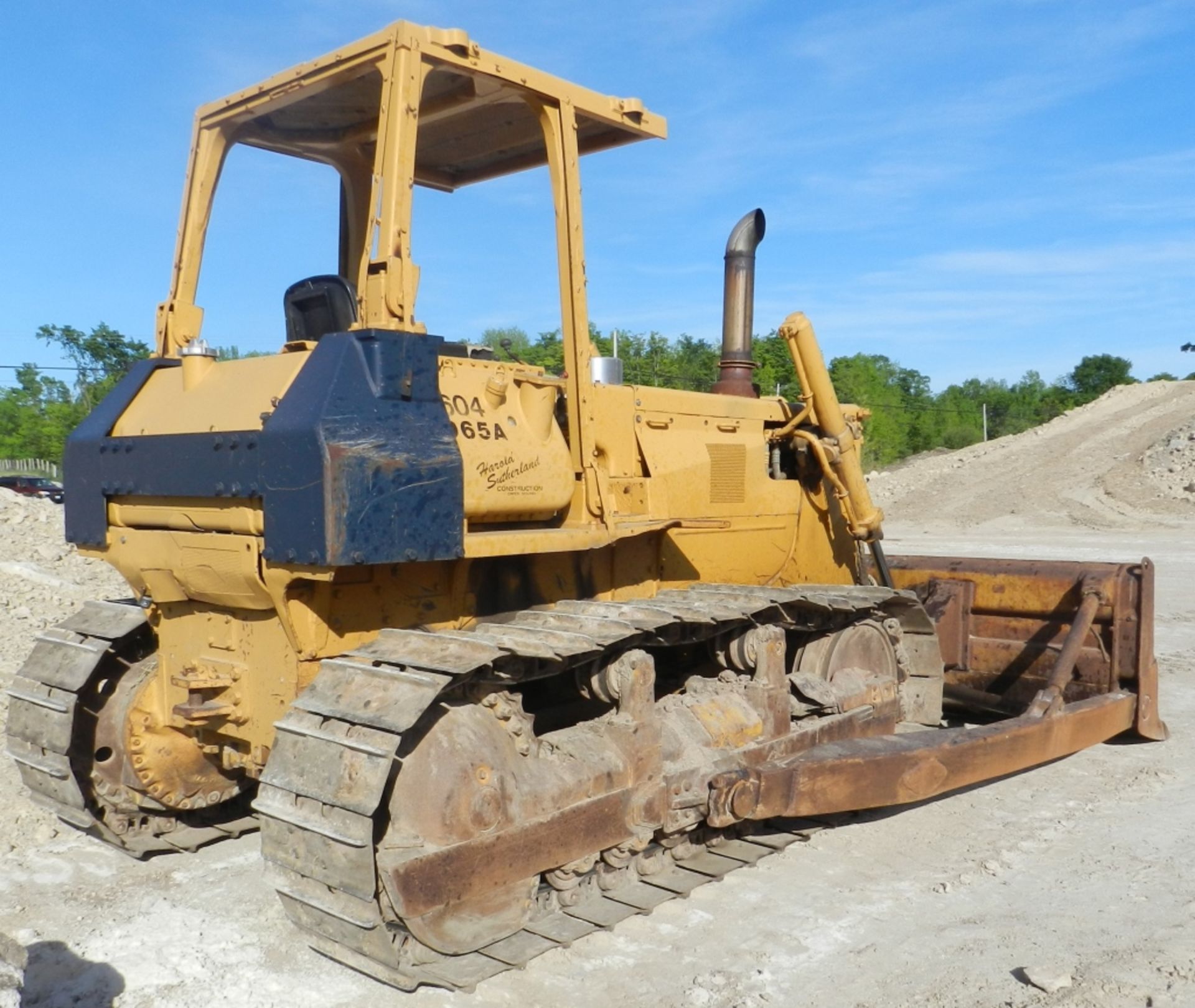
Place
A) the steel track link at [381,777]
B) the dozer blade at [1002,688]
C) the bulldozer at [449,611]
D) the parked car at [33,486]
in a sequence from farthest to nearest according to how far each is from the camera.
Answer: the parked car at [33,486] → the dozer blade at [1002,688] → the bulldozer at [449,611] → the steel track link at [381,777]

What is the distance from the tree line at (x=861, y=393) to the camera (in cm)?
3053

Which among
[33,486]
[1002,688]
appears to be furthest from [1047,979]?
[33,486]

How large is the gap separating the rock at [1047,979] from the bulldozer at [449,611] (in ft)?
3.81

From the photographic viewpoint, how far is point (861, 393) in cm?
5641

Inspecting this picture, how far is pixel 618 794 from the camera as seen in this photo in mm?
4371

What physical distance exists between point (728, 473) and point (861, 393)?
172 ft

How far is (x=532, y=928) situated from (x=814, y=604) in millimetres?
1999

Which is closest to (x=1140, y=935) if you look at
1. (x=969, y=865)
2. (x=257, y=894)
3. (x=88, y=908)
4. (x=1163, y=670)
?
(x=969, y=865)

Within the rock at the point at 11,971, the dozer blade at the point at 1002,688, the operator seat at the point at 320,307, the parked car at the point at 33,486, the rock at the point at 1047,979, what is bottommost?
the rock at the point at 1047,979

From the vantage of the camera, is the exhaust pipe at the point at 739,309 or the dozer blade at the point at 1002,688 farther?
the exhaust pipe at the point at 739,309

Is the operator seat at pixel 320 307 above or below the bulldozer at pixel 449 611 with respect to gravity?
above

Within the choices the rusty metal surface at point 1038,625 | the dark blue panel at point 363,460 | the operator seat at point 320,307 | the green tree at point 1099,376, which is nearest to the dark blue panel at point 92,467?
the operator seat at point 320,307

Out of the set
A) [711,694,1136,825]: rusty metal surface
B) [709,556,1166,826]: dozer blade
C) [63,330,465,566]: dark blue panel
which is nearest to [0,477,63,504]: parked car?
[709,556,1166,826]: dozer blade

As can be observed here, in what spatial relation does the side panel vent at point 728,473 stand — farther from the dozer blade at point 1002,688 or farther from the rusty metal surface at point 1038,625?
the rusty metal surface at point 1038,625
